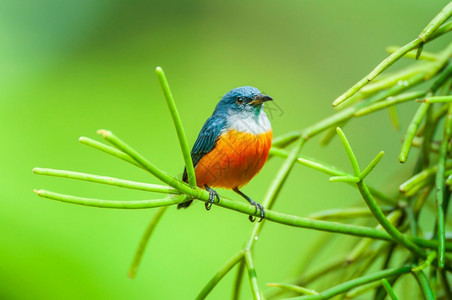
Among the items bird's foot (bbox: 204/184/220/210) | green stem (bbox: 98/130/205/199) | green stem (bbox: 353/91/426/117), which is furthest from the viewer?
green stem (bbox: 353/91/426/117)

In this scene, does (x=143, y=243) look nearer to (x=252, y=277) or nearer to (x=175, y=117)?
(x=252, y=277)

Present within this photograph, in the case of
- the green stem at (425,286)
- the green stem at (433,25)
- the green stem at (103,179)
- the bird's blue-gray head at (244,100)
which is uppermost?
the green stem at (433,25)

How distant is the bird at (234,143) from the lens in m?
0.98

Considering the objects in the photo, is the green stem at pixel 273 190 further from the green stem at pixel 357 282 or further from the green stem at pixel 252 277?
the green stem at pixel 357 282

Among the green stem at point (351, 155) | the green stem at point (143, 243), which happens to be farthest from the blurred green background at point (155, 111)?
the green stem at point (351, 155)

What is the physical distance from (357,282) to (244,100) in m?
0.45

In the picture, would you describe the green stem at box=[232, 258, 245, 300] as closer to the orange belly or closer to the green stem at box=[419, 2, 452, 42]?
the orange belly

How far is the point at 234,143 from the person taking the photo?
1.09 m

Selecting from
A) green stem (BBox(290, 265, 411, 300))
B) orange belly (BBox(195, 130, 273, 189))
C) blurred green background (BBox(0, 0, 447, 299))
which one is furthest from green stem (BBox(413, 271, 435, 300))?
blurred green background (BBox(0, 0, 447, 299))

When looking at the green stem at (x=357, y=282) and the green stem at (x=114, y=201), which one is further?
the green stem at (x=357, y=282)

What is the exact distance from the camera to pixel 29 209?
1725 mm

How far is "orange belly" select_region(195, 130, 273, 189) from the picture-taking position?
96 cm

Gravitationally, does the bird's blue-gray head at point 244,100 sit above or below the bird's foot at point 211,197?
above

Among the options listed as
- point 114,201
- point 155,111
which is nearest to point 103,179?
point 114,201
